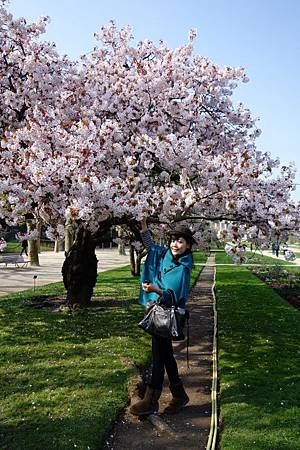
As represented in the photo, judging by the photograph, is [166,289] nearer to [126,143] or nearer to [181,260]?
[181,260]

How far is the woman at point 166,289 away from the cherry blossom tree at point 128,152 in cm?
193

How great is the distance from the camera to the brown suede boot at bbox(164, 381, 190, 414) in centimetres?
555

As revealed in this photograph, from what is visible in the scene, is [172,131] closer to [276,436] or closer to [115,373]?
[115,373]

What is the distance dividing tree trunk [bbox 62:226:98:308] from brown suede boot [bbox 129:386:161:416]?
21.9ft

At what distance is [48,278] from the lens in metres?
22.6

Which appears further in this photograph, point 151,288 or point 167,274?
point 167,274

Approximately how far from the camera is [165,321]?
5.13 m

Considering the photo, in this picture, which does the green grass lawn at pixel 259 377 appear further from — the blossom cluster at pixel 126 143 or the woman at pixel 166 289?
the blossom cluster at pixel 126 143

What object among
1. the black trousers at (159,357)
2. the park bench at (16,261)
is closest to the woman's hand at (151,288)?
the black trousers at (159,357)

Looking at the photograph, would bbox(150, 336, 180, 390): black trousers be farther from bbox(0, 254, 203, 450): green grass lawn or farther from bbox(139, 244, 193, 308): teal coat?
bbox(0, 254, 203, 450): green grass lawn

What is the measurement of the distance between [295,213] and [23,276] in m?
17.3

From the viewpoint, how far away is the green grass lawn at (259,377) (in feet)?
15.8

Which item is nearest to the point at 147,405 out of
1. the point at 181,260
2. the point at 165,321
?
the point at 165,321

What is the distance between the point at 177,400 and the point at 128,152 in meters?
4.95
